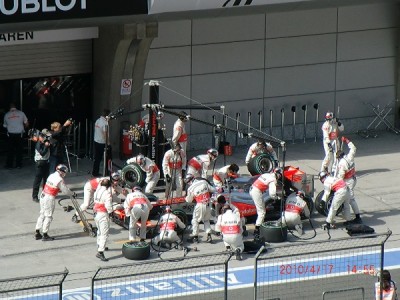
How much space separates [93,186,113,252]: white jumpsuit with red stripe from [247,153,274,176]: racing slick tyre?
542 cm

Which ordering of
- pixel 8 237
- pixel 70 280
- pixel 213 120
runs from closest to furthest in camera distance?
pixel 70 280, pixel 8 237, pixel 213 120

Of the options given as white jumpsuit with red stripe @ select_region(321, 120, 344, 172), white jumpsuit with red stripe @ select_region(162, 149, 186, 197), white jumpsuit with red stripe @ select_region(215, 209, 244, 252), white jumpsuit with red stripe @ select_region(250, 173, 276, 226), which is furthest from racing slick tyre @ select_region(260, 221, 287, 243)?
white jumpsuit with red stripe @ select_region(321, 120, 344, 172)

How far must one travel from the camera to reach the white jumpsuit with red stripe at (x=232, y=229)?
88.3 ft

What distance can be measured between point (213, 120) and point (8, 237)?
8732 millimetres

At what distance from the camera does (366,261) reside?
26.0 metres

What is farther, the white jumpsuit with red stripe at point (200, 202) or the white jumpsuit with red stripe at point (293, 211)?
the white jumpsuit with red stripe at point (293, 211)

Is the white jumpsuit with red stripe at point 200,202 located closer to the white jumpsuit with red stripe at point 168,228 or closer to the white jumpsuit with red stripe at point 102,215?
the white jumpsuit with red stripe at point 168,228

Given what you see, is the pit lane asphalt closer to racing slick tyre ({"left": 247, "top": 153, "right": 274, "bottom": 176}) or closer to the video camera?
racing slick tyre ({"left": 247, "top": 153, "right": 274, "bottom": 176})

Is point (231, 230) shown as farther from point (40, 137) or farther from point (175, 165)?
point (40, 137)

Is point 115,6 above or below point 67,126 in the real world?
above

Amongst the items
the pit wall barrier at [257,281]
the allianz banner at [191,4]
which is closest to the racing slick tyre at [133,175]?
the allianz banner at [191,4]

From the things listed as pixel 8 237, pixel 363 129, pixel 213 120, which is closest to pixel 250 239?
pixel 8 237

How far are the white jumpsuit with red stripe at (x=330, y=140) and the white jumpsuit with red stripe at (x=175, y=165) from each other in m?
4.09

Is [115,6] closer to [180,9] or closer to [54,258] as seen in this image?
[180,9]
